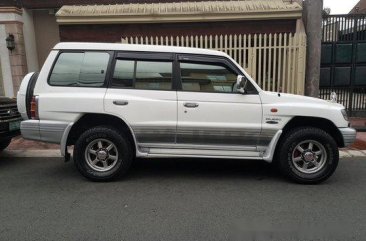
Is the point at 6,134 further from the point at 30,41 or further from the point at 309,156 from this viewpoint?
the point at 30,41

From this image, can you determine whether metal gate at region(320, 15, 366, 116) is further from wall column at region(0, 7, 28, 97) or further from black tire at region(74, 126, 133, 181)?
wall column at region(0, 7, 28, 97)

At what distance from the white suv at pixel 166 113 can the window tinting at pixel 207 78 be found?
14mm

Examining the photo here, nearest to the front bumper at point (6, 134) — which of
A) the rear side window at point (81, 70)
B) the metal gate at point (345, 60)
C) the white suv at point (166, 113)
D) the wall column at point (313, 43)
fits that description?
the white suv at point (166, 113)

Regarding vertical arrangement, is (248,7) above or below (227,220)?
above

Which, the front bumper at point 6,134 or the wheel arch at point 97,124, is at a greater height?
the wheel arch at point 97,124

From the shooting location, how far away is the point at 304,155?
499 centimetres

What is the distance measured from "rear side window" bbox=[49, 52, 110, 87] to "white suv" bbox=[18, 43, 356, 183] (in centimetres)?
1

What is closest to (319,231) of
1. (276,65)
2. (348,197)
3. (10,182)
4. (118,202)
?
(348,197)

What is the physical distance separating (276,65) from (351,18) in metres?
2.47

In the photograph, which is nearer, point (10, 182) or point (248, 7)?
point (10, 182)

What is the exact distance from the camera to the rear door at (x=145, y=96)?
16.0ft

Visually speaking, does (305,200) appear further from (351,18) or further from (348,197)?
(351,18)

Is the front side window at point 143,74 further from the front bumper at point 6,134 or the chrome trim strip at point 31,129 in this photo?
the front bumper at point 6,134

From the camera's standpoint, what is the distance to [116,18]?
9734 mm
